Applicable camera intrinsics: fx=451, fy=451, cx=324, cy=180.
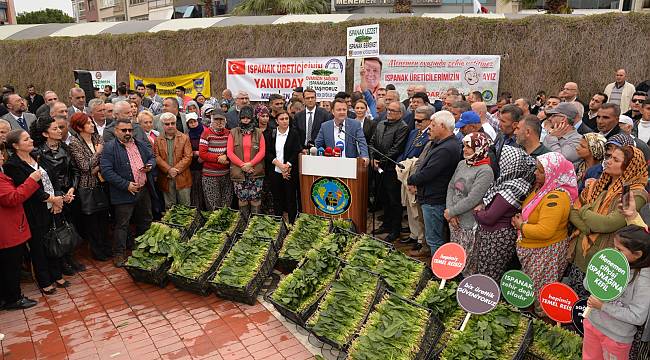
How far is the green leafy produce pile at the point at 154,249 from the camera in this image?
4984 millimetres

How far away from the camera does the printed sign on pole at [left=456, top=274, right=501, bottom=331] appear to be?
338cm

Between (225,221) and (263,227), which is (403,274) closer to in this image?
(263,227)

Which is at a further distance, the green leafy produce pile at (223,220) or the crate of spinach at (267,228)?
the green leafy produce pile at (223,220)

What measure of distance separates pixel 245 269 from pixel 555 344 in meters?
2.91

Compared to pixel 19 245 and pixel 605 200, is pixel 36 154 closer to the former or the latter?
pixel 19 245

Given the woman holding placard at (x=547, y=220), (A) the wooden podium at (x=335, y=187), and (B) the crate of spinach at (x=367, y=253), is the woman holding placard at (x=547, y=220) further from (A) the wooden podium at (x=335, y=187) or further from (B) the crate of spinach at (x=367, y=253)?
(A) the wooden podium at (x=335, y=187)

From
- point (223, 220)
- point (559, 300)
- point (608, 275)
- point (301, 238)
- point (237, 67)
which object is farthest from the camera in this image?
point (237, 67)

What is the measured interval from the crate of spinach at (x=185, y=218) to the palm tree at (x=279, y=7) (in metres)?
21.8

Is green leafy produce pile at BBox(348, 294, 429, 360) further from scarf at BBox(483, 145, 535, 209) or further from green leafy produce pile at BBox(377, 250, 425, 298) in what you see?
Answer: scarf at BBox(483, 145, 535, 209)

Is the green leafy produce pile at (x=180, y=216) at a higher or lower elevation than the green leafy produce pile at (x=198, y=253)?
higher

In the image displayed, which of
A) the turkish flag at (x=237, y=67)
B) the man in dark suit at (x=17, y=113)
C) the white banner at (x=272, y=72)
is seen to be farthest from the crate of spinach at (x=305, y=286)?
the turkish flag at (x=237, y=67)

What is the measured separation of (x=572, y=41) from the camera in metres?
10.2

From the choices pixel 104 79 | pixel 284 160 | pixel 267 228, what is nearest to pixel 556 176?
pixel 267 228

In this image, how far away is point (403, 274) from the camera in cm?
429
